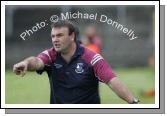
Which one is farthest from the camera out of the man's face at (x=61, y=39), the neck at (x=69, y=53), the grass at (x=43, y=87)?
the grass at (x=43, y=87)

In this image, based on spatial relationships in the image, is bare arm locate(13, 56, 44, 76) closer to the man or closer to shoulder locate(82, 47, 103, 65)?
the man

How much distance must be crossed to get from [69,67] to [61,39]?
1.38ft

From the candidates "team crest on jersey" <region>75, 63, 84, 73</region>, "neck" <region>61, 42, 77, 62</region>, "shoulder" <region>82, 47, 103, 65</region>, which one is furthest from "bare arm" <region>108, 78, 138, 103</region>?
"neck" <region>61, 42, 77, 62</region>

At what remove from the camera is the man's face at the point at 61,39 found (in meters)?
9.94

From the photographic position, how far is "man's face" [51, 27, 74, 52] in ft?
32.6

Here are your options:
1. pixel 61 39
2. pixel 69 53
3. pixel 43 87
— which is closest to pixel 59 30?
pixel 61 39

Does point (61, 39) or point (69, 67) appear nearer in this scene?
point (61, 39)

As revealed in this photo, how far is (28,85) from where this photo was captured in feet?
68.7

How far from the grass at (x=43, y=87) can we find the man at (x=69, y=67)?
475 cm

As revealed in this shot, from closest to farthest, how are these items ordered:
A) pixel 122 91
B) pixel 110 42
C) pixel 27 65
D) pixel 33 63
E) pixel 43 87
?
pixel 27 65 < pixel 122 91 < pixel 33 63 < pixel 43 87 < pixel 110 42

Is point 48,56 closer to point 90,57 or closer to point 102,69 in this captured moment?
point 90,57

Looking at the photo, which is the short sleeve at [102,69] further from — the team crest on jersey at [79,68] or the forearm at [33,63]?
the forearm at [33,63]

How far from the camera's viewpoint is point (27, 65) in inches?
374

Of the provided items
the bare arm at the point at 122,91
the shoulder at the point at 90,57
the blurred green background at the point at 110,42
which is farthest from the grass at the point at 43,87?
the bare arm at the point at 122,91
